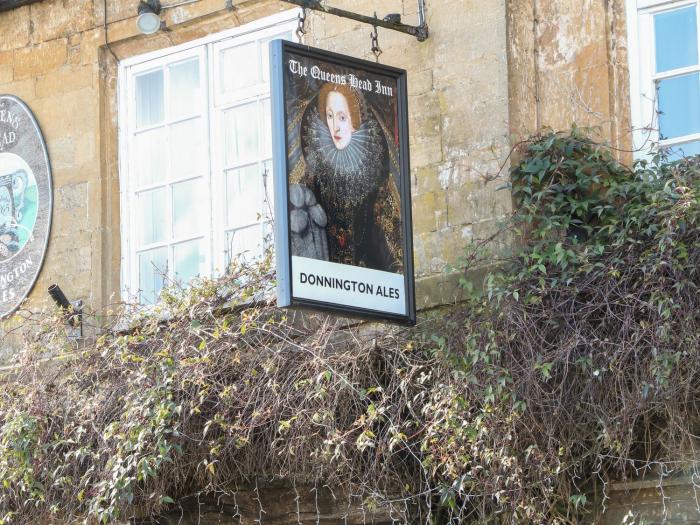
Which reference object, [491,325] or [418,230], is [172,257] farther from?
[491,325]

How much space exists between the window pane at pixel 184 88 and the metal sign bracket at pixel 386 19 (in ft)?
5.34

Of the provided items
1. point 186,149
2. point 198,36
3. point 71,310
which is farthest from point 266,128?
point 71,310

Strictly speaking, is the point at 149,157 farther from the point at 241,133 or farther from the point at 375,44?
the point at 375,44

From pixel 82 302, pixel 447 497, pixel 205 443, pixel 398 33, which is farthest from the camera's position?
pixel 82 302

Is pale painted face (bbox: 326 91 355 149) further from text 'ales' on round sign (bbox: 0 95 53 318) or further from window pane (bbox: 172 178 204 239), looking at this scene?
text 'ales' on round sign (bbox: 0 95 53 318)

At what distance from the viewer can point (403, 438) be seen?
842 cm

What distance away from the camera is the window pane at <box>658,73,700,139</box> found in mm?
8883

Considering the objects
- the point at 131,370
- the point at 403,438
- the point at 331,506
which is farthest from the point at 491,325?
the point at 131,370

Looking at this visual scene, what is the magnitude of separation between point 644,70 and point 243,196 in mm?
2673

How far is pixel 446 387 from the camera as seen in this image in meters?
8.41

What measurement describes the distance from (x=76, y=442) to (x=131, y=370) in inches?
19.4

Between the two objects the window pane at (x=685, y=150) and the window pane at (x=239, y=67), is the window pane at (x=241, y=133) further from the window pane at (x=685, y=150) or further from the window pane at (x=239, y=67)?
the window pane at (x=685, y=150)

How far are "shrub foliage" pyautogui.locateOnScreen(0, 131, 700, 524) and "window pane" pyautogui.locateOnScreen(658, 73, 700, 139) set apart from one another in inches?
15.5

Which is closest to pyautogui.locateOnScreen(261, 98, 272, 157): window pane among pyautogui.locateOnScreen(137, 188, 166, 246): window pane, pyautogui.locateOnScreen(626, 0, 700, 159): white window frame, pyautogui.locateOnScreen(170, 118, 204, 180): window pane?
pyautogui.locateOnScreen(170, 118, 204, 180): window pane
